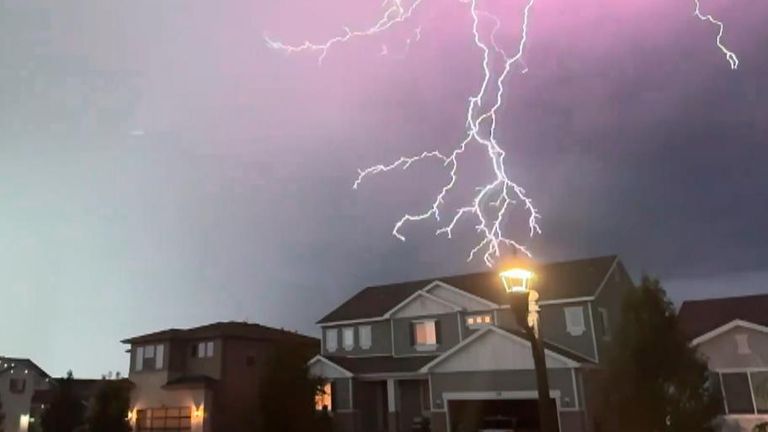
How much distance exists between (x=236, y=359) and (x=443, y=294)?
37.5 feet

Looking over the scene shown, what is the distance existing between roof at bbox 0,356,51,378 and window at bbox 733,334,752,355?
126ft

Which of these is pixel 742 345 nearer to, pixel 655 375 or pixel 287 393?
pixel 655 375

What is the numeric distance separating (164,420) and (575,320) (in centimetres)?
2050

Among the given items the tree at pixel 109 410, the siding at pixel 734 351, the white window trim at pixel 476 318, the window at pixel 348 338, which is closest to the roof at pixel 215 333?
the window at pixel 348 338

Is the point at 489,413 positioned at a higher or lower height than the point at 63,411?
lower

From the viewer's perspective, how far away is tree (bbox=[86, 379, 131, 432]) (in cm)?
2644

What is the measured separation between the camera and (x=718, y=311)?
2736 cm

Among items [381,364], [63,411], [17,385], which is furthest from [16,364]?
[381,364]

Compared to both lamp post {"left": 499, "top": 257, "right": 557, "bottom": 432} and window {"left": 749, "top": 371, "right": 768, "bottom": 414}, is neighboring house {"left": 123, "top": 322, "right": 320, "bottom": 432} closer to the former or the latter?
window {"left": 749, "top": 371, "right": 768, "bottom": 414}

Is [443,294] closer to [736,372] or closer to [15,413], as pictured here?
[736,372]

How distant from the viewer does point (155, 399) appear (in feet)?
104

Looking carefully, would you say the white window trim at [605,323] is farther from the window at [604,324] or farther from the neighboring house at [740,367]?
the neighboring house at [740,367]

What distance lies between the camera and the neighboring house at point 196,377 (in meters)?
30.4

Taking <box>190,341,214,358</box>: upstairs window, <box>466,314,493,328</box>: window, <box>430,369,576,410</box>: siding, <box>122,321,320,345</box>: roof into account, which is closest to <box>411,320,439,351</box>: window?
<box>466,314,493,328</box>: window
